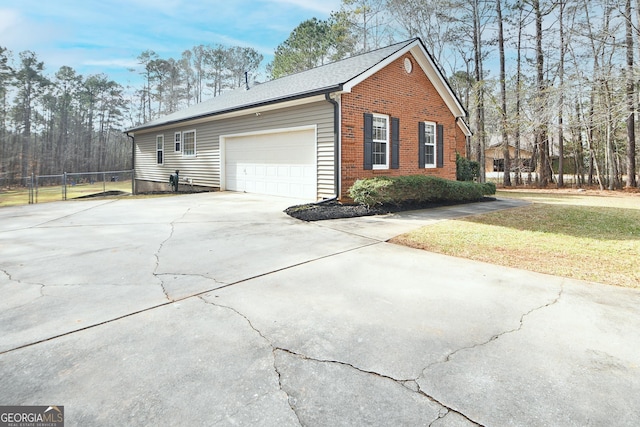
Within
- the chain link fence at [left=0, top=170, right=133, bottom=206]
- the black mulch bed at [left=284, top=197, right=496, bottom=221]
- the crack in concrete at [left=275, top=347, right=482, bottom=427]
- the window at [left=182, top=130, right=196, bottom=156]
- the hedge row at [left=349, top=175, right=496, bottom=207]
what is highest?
the window at [left=182, top=130, right=196, bottom=156]

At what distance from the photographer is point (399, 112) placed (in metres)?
11.6

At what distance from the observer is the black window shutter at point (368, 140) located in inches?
408

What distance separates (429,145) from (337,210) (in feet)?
20.6

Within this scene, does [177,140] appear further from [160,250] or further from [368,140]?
[160,250]

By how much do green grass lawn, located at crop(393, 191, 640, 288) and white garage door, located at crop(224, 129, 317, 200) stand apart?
488 centimetres

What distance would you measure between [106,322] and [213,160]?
12.6 meters

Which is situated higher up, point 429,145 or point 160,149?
point 160,149

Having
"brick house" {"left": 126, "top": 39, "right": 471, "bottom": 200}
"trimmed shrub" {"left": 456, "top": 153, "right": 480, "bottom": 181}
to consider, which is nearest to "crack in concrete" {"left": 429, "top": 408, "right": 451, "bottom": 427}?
"brick house" {"left": 126, "top": 39, "right": 471, "bottom": 200}

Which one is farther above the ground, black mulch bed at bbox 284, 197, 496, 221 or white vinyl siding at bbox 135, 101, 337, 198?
white vinyl siding at bbox 135, 101, 337, 198

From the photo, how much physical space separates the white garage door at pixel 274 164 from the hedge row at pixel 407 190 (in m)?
2.05

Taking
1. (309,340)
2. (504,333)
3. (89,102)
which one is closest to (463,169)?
(504,333)

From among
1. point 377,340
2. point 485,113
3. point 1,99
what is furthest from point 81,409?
point 1,99

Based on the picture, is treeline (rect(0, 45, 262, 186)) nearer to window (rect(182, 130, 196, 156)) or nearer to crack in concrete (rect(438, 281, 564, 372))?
window (rect(182, 130, 196, 156))

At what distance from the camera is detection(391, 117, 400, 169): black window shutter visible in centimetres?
1132
